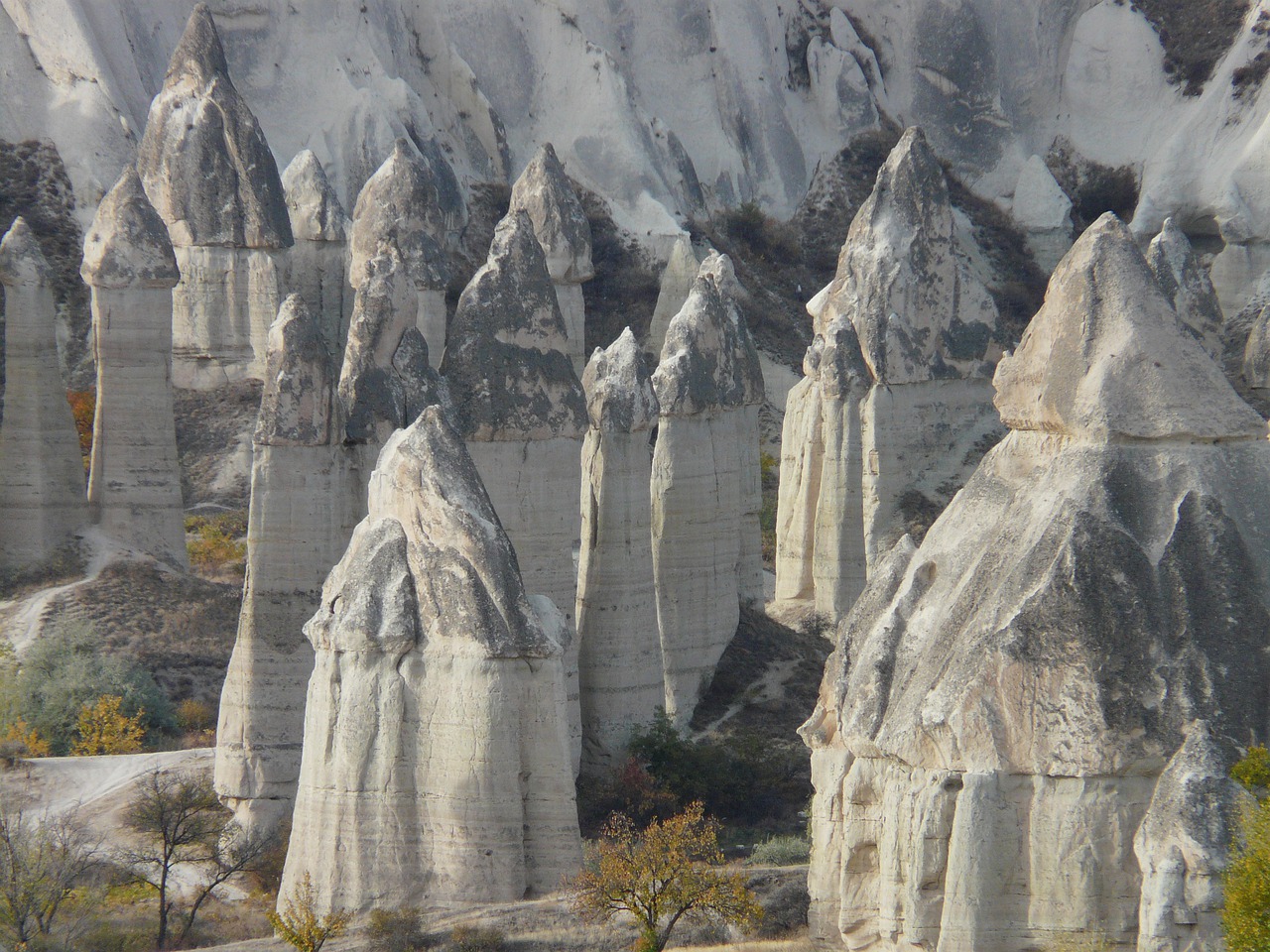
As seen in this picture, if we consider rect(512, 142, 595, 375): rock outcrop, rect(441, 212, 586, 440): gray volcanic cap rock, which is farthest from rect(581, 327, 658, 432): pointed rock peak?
rect(512, 142, 595, 375): rock outcrop

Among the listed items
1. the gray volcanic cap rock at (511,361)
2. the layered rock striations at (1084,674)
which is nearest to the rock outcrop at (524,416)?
the gray volcanic cap rock at (511,361)

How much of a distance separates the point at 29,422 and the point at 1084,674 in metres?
21.1

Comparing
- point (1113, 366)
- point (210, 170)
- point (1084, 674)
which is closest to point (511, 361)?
point (1113, 366)

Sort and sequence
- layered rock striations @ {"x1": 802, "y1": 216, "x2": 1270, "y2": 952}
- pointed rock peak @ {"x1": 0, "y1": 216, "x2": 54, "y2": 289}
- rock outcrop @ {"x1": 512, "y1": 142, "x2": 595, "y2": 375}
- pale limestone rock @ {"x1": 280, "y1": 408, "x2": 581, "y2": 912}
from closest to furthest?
layered rock striations @ {"x1": 802, "y1": 216, "x2": 1270, "y2": 952}, pale limestone rock @ {"x1": 280, "y1": 408, "x2": 581, "y2": 912}, pointed rock peak @ {"x1": 0, "y1": 216, "x2": 54, "y2": 289}, rock outcrop @ {"x1": 512, "y1": 142, "x2": 595, "y2": 375}

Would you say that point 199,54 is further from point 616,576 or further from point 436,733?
point 436,733

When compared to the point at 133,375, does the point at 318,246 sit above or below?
above

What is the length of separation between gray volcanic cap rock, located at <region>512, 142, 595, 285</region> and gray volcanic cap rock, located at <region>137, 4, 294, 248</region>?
4806mm

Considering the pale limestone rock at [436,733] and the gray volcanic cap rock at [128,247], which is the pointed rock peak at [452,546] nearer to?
the pale limestone rock at [436,733]

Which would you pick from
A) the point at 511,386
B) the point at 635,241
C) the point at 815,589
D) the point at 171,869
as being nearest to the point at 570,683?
the point at 511,386

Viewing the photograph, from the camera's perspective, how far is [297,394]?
23484 millimetres

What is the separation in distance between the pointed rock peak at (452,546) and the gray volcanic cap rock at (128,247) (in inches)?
539

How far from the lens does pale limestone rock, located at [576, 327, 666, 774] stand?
1016 inches

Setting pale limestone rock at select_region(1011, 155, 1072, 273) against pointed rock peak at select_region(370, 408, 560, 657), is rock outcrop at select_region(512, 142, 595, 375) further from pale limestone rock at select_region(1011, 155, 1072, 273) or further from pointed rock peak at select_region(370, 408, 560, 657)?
pale limestone rock at select_region(1011, 155, 1072, 273)

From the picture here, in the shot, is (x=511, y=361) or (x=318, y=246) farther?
(x=318, y=246)
